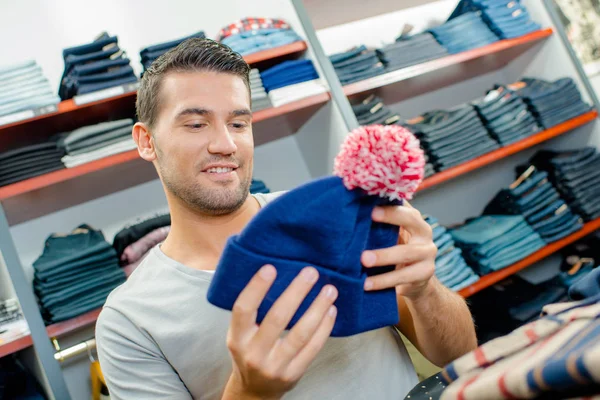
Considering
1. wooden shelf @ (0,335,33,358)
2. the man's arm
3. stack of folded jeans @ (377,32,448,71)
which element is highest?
stack of folded jeans @ (377,32,448,71)

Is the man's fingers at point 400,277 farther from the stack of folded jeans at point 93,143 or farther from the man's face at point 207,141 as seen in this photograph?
the stack of folded jeans at point 93,143

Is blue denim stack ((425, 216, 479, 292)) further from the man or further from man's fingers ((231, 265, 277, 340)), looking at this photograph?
man's fingers ((231, 265, 277, 340))

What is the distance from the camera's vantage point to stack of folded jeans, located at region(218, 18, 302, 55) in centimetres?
230

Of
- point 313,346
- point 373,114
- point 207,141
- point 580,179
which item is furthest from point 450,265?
point 313,346

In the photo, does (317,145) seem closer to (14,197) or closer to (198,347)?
(14,197)

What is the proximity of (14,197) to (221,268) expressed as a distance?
Answer: 1684mm

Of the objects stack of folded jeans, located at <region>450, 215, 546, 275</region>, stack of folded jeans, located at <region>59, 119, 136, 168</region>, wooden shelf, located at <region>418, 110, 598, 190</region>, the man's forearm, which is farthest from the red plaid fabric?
the man's forearm

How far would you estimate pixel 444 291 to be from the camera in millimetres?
1067

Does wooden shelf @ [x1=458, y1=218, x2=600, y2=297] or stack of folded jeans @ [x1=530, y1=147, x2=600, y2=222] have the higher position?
stack of folded jeans @ [x1=530, y1=147, x2=600, y2=222]

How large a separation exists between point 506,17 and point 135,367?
265cm

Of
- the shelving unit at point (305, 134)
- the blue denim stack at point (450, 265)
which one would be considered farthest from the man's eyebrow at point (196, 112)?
the blue denim stack at point (450, 265)

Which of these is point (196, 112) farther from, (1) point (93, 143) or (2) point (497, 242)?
(2) point (497, 242)

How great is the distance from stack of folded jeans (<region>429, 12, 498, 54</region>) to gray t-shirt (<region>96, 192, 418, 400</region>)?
2.03m

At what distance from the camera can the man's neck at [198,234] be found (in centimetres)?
126
